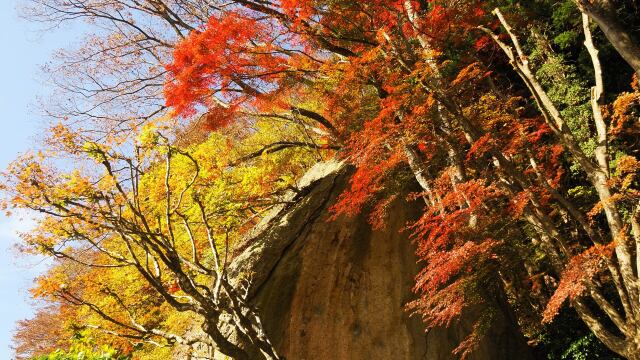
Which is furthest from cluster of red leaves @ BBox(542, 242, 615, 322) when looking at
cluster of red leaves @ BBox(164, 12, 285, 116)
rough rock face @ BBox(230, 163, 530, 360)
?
cluster of red leaves @ BBox(164, 12, 285, 116)

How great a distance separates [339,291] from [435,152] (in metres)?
3.60

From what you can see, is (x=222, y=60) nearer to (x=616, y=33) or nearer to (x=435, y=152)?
(x=435, y=152)

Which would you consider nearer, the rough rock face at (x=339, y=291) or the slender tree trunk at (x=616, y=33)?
the slender tree trunk at (x=616, y=33)

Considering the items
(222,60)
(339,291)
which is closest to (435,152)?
(339,291)

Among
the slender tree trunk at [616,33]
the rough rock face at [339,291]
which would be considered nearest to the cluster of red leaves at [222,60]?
the rough rock face at [339,291]

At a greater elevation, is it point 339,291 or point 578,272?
point 339,291

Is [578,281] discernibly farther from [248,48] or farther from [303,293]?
[248,48]

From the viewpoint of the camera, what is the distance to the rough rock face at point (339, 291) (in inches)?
360

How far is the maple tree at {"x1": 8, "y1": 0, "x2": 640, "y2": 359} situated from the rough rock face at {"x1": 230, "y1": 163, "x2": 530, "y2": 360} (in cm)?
45

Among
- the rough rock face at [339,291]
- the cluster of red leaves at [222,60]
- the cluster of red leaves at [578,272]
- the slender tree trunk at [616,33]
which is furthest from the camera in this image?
the cluster of red leaves at [222,60]

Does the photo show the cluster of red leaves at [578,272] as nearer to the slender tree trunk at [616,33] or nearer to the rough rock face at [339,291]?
the slender tree trunk at [616,33]

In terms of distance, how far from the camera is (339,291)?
31.8 ft

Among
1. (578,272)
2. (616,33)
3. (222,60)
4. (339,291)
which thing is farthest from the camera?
(222,60)

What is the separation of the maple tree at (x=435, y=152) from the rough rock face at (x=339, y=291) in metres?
0.45
